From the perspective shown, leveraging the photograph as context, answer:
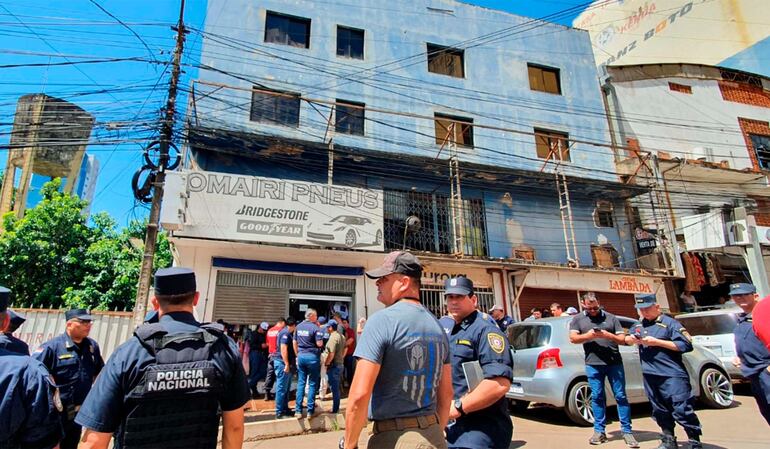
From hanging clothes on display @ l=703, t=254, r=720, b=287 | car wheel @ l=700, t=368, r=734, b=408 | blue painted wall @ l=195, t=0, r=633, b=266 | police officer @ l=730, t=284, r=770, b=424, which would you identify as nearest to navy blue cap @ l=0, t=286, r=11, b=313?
police officer @ l=730, t=284, r=770, b=424

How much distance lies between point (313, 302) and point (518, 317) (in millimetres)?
6354

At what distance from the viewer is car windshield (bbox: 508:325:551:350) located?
6.40 m

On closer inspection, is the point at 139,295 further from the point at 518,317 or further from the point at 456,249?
the point at 518,317

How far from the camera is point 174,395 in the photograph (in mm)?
1864

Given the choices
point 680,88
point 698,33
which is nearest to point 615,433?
point 680,88

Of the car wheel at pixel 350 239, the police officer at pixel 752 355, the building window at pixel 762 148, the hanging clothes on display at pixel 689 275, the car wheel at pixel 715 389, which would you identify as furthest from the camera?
the building window at pixel 762 148

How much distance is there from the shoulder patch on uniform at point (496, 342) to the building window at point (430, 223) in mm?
9835

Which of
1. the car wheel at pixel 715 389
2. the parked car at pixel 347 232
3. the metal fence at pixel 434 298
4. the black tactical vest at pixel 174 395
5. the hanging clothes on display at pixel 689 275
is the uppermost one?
the parked car at pixel 347 232

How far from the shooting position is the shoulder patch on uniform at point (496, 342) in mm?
2762

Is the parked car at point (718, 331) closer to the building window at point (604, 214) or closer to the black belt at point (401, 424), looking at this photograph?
the building window at point (604, 214)

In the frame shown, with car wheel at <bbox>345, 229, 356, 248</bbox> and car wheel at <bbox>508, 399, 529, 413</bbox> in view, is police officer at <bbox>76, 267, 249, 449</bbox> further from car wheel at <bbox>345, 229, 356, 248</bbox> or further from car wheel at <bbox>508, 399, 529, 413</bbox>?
car wheel at <bbox>345, 229, 356, 248</bbox>

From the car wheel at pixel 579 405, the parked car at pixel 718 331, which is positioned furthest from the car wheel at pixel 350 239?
the parked car at pixel 718 331

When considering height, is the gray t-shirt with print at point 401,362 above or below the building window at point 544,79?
below

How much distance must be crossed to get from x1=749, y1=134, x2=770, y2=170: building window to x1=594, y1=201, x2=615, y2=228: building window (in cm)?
949
